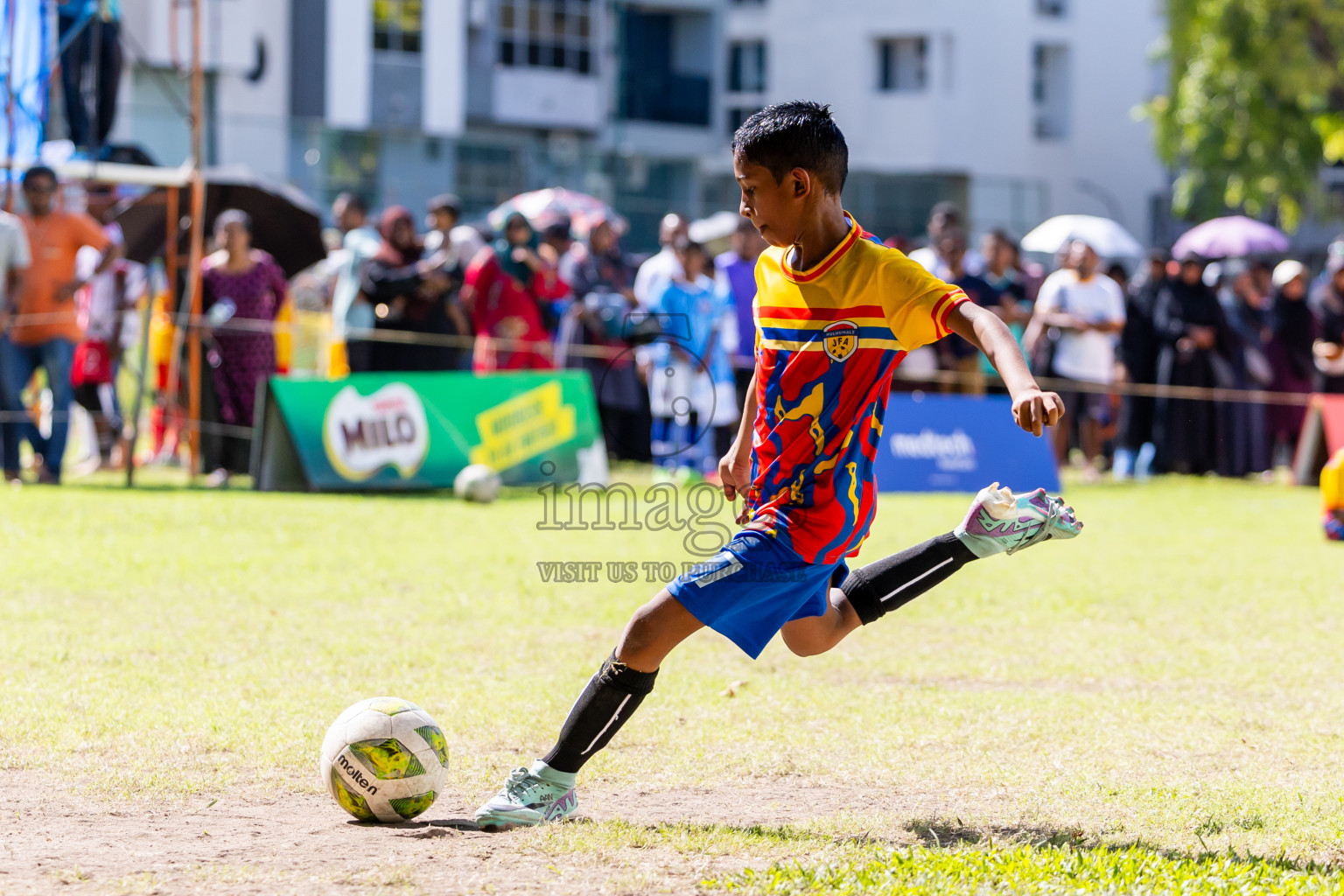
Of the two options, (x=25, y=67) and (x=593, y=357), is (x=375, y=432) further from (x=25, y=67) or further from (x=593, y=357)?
(x=25, y=67)

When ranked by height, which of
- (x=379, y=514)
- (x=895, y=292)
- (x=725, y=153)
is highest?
(x=725, y=153)

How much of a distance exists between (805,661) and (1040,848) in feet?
9.54

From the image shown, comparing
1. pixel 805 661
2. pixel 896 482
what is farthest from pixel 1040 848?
pixel 896 482

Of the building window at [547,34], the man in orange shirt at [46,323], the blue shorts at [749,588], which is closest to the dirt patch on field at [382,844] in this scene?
the blue shorts at [749,588]

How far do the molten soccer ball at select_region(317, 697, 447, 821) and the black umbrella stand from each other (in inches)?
443

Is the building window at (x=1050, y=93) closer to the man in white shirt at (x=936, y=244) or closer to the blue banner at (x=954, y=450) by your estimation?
the man in white shirt at (x=936, y=244)

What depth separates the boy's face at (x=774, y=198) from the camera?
14.6 ft

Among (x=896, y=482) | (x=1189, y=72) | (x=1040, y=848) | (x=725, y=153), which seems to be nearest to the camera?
(x=1040, y=848)

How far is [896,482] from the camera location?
1444cm

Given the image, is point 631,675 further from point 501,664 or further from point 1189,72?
point 1189,72

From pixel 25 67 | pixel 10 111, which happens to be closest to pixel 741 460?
pixel 10 111

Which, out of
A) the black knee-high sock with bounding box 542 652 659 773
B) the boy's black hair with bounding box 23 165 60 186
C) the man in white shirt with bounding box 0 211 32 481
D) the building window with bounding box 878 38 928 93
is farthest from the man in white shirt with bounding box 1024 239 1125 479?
the building window with bounding box 878 38 928 93

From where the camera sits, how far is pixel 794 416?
4.50 meters

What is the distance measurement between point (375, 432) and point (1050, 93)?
35.1 metres
